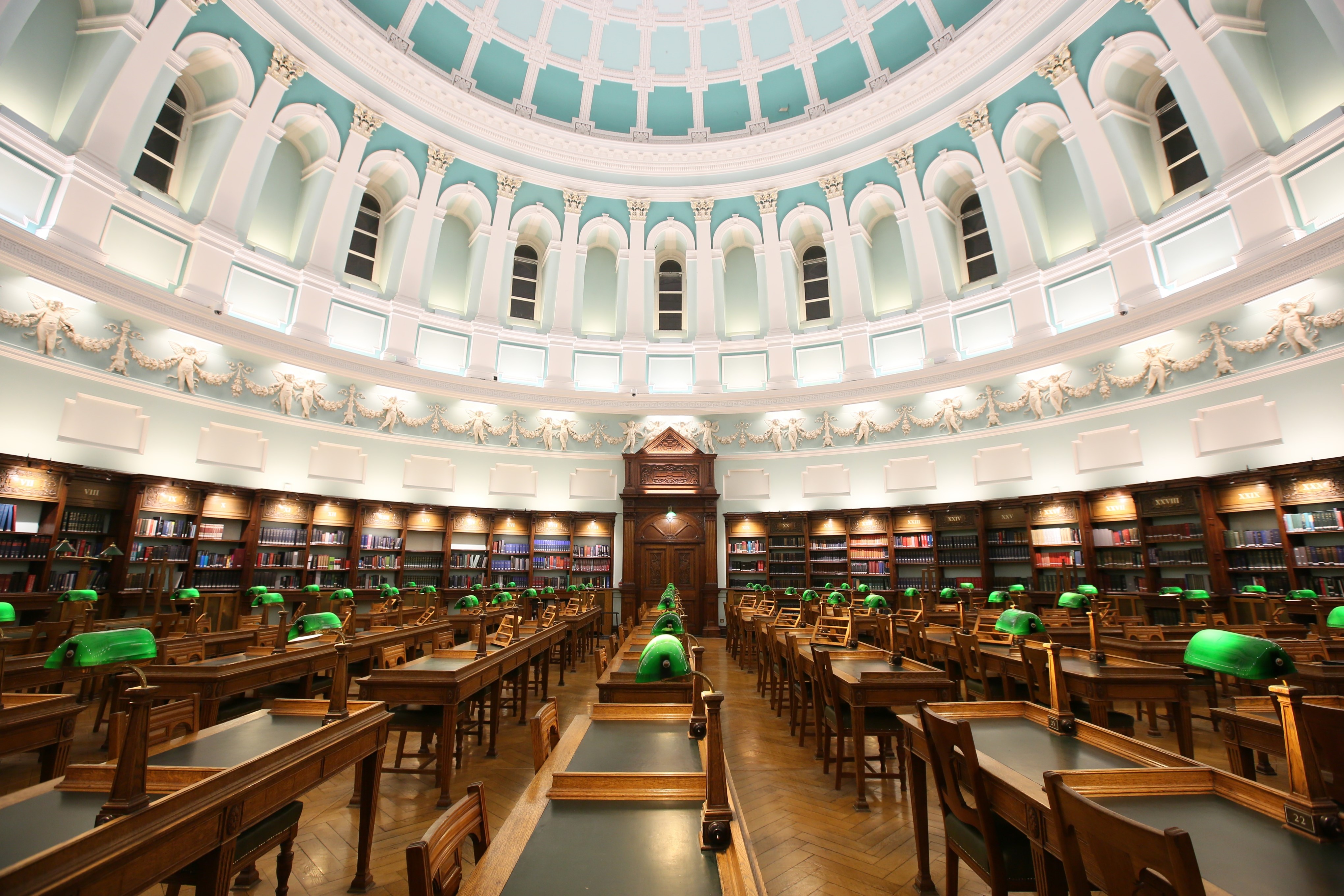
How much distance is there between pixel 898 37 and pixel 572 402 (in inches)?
475

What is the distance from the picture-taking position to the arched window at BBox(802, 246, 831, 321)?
15641mm

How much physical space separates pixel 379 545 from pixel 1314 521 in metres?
15.8

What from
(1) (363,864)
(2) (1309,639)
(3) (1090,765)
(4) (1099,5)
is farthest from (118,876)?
(4) (1099,5)

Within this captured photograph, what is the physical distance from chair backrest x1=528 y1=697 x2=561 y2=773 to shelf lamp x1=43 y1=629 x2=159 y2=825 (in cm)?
123

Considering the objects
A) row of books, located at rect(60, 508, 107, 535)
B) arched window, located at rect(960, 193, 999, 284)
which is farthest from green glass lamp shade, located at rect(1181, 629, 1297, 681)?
arched window, located at rect(960, 193, 999, 284)

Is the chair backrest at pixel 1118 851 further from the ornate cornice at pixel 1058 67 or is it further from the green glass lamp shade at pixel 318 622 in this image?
the ornate cornice at pixel 1058 67

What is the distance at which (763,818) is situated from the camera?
380 cm

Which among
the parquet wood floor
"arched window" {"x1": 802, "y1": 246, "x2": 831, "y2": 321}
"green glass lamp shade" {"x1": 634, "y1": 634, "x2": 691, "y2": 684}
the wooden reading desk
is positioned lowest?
the parquet wood floor

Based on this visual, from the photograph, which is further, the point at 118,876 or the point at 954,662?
the point at 954,662

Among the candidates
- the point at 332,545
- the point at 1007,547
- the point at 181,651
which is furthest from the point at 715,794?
the point at 332,545

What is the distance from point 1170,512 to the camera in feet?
30.7

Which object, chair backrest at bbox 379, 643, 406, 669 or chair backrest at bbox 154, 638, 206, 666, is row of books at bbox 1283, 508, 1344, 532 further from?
chair backrest at bbox 154, 638, 206, 666

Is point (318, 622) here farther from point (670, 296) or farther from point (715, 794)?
point (670, 296)

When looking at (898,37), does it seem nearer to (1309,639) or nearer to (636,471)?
(636,471)
